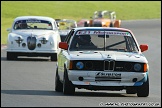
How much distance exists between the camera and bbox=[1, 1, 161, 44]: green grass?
61.3 meters

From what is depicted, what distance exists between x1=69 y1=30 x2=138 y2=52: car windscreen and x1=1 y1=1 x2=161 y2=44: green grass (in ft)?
131

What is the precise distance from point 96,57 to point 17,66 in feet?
32.3

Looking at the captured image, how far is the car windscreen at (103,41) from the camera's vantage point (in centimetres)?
1431

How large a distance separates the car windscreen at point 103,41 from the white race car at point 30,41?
10747 mm

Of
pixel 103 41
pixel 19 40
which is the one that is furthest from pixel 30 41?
pixel 103 41

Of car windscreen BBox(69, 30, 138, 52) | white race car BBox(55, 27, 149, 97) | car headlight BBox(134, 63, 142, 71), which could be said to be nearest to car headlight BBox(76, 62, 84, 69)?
white race car BBox(55, 27, 149, 97)

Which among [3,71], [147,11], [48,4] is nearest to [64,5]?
[48,4]

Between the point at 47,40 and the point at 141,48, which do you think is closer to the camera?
the point at 141,48

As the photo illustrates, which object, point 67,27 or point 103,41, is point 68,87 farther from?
point 67,27

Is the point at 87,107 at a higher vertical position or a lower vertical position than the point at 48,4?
lower

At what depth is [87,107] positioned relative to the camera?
35.3 feet

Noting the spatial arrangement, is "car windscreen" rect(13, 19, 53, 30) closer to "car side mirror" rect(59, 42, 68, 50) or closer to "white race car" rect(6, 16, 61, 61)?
"white race car" rect(6, 16, 61, 61)

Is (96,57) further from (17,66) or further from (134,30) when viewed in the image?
(134,30)

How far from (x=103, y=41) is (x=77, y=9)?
54496 mm
